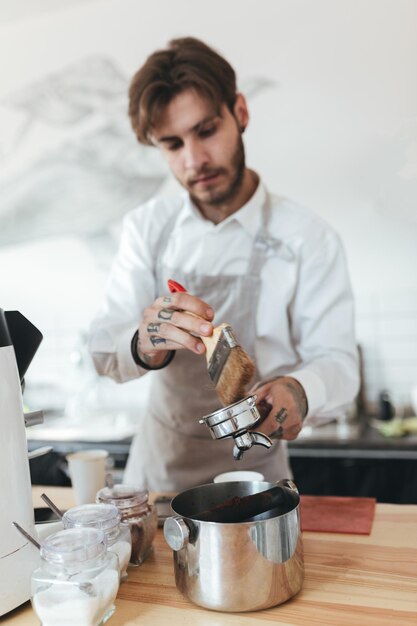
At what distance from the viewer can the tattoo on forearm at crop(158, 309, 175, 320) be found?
146cm

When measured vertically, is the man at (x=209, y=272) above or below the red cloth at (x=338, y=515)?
above

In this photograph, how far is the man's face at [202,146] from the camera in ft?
6.89

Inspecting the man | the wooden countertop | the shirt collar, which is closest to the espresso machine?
the wooden countertop

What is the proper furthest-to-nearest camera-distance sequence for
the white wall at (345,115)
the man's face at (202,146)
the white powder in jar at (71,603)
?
the white wall at (345,115) → the man's face at (202,146) → the white powder in jar at (71,603)

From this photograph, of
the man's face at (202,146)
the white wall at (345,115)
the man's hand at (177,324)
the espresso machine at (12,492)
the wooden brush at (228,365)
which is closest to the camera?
the espresso machine at (12,492)

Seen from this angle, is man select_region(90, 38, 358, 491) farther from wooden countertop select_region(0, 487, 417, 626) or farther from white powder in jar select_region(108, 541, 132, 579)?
white powder in jar select_region(108, 541, 132, 579)

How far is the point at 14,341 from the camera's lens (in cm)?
127

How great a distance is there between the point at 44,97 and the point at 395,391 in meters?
2.58

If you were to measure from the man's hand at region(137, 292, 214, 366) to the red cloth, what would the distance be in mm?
468

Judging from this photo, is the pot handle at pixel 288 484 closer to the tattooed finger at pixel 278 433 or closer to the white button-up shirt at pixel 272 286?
the tattooed finger at pixel 278 433

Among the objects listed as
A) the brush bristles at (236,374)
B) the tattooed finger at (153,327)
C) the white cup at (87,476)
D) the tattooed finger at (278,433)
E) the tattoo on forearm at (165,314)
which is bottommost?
the white cup at (87,476)

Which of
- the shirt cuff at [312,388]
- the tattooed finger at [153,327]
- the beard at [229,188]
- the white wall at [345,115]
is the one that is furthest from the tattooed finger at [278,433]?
the white wall at [345,115]

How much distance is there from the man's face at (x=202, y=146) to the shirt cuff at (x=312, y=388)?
79 centimetres

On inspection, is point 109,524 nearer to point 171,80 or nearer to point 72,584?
point 72,584
